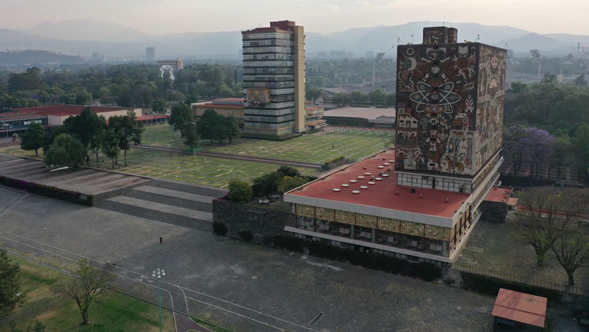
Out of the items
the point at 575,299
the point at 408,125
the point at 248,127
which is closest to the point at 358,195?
the point at 408,125

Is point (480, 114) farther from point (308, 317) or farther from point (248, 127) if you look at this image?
point (248, 127)

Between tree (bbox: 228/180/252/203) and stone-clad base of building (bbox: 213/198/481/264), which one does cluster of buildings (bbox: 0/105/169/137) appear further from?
stone-clad base of building (bbox: 213/198/481/264)

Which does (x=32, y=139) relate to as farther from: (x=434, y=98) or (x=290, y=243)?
(x=434, y=98)

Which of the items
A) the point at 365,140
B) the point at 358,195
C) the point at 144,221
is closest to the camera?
the point at 358,195

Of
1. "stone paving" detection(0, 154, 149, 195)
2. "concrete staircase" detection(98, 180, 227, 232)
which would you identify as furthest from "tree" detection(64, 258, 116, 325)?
"stone paving" detection(0, 154, 149, 195)

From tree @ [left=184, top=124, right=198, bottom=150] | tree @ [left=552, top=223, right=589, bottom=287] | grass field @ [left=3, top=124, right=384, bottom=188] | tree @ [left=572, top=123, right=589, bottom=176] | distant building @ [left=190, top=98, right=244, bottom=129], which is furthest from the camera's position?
distant building @ [left=190, top=98, right=244, bottom=129]

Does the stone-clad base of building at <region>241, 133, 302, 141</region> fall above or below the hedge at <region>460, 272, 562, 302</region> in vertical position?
above

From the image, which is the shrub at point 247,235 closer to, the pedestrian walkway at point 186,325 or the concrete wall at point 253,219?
the concrete wall at point 253,219

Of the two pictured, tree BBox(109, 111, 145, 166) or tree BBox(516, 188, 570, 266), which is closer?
tree BBox(516, 188, 570, 266)
